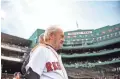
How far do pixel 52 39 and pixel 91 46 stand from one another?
1396cm

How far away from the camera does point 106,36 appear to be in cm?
1444

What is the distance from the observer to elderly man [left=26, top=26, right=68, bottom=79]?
2.54ft

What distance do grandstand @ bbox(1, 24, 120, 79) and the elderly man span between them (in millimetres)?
9923

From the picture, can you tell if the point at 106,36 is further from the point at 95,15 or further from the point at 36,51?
the point at 36,51

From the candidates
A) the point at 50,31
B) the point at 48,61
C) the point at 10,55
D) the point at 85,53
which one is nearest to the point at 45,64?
the point at 48,61

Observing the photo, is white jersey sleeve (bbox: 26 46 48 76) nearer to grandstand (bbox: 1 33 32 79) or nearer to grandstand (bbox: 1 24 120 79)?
grandstand (bbox: 1 24 120 79)

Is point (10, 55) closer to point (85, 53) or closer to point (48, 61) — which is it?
point (85, 53)

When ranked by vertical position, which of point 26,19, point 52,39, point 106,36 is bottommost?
point 52,39

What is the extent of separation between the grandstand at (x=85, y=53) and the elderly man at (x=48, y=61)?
992 centimetres

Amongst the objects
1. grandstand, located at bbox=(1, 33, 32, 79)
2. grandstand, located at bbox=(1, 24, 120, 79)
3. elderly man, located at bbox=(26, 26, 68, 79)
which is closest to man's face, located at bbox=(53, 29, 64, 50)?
elderly man, located at bbox=(26, 26, 68, 79)

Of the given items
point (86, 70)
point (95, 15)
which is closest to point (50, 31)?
point (95, 15)

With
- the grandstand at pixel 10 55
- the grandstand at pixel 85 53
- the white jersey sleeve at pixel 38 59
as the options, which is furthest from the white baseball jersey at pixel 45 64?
the grandstand at pixel 10 55

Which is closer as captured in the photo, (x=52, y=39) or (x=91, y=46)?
(x=52, y=39)

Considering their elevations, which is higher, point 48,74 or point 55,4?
point 55,4
